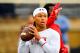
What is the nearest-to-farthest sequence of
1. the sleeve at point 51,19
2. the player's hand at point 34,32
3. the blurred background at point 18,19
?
the player's hand at point 34,32
the sleeve at point 51,19
the blurred background at point 18,19

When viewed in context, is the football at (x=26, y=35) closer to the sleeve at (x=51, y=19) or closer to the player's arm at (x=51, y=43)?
the player's arm at (x=51, y=43)

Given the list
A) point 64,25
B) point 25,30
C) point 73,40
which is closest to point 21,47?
point 25,30

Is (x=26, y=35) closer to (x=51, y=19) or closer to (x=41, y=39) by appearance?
(x=41, y=39)

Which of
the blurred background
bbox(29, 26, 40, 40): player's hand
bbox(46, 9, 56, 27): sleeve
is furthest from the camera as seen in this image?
the blurred background

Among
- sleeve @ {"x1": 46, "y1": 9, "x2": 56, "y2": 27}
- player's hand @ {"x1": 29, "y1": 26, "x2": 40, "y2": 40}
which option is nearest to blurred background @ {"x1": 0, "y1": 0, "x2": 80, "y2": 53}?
sleeve @ {"x1": 46, "y1": 9, "x2": 56, "y2": 27}

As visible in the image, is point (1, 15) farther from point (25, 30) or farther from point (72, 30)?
point (25, 30)

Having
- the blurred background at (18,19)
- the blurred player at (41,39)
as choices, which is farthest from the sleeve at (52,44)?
the blurred background at (18,19)

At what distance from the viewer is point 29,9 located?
1039 cm

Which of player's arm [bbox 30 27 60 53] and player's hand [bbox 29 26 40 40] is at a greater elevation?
player's hand [bbox 29 26 40 40]

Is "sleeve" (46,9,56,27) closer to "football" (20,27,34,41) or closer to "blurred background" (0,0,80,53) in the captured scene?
"football" (20,27,34,41)

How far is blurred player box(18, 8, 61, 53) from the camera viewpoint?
5.10 meters

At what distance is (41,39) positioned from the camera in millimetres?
5133

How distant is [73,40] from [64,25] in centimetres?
264

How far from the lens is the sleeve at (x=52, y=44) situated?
5.09m
